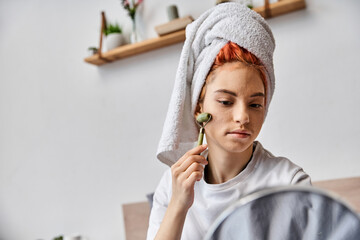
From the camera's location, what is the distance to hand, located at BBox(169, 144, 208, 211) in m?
0.64

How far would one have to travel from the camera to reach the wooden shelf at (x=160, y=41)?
4.61 feet

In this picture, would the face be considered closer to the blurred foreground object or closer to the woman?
the woman

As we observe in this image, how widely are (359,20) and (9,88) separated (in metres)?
2.03

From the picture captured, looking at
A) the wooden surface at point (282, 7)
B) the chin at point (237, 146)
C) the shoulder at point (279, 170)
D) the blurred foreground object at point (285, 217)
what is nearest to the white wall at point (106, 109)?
the wooden surface at point (282, 7)

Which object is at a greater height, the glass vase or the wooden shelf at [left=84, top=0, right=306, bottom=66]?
the glass vase

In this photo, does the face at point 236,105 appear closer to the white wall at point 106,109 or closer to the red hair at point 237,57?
the red hair at point 237,57

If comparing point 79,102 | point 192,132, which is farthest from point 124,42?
point 192,132

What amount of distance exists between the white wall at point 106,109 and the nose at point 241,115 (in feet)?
2.70

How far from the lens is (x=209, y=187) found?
2.47ft

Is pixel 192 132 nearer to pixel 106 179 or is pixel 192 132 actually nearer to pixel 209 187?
pixel 209 187

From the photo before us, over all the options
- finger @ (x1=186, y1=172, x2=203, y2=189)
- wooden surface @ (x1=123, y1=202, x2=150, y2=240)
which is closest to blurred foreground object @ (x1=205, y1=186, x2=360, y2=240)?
finger @ (x1=186, y1=172, x2=203, y2=189)

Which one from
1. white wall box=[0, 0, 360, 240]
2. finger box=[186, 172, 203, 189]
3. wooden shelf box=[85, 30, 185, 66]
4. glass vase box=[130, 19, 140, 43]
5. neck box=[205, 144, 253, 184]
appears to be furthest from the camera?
glass vase box=[130, 19, 140, 43]

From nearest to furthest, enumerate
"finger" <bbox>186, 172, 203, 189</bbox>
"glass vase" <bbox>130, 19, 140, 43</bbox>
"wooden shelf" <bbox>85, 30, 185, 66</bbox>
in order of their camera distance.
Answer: "finger" <bbox>186, 172, 203, 189</bbox>, "wooden shelf" <bbox>85, 30, 185, 66</bbox>, "glass vase" <bbox>130, 19, 140, 43</bbox>

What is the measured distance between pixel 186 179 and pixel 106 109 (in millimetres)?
1311
